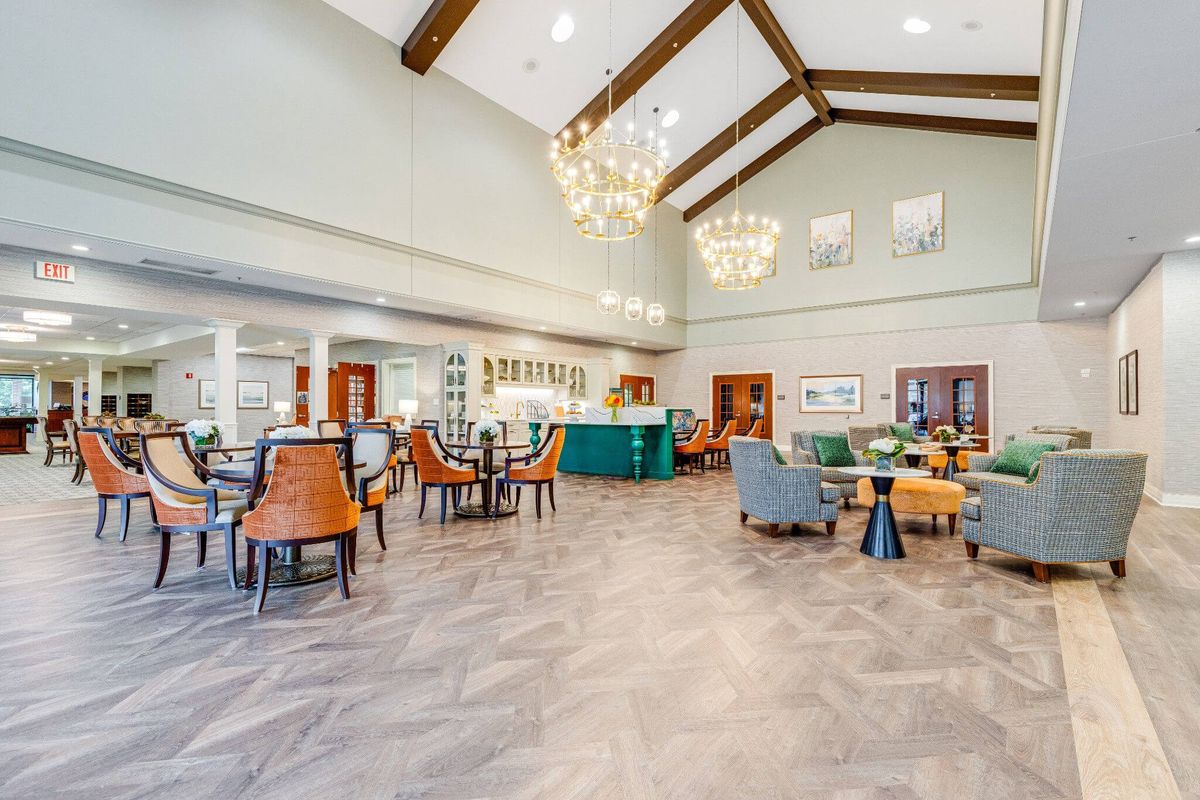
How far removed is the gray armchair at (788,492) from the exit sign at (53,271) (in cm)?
757

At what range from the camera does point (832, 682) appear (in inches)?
92.0

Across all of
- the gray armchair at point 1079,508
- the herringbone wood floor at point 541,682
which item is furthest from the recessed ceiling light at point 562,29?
the gray armchair at point 1079,508

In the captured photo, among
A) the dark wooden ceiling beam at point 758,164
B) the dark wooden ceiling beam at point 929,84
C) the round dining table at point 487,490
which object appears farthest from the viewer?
the dark wooden ceiling beam at point 758,164

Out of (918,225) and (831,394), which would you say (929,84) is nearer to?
(918,225)

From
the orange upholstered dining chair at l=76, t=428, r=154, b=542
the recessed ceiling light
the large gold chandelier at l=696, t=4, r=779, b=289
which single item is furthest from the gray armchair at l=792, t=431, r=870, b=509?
the orange upholstered dining chair at l=76, t=428, r=154, b=542

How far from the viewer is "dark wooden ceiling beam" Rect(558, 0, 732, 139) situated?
8102 millimetres

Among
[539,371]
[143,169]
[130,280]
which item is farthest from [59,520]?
[539,371]

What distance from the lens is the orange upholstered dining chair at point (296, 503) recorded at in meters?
3.10

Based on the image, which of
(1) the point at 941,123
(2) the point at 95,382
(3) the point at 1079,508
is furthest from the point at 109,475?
(1) the point at 941,123

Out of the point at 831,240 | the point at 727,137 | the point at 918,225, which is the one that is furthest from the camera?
the point at 831,240

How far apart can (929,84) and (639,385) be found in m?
8.39

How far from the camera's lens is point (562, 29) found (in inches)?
307

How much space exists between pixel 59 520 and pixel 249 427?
7549 mm

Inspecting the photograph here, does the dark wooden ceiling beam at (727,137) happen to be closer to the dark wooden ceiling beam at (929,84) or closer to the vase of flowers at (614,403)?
the dark wooden ceiling beam at (929,84)
